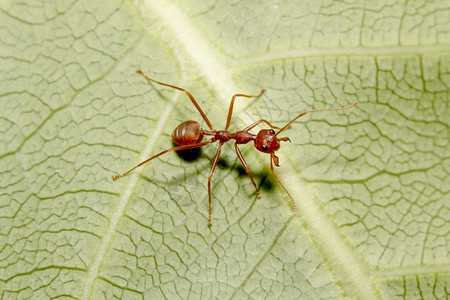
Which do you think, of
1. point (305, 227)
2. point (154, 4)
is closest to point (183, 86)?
point (154, 4)

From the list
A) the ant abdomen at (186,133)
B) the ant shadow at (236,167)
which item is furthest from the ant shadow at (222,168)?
the ant abdomen at (186,133)

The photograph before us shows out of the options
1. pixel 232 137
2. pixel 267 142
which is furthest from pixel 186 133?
pixel 267 142

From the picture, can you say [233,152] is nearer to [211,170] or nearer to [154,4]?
[211,170]

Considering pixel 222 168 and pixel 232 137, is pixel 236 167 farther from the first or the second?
pixel 232 137

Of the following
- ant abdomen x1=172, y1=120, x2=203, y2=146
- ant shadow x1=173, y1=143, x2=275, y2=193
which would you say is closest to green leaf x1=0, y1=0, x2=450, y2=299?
ant shadow x1=173, y1=143, x2=275, y2=193

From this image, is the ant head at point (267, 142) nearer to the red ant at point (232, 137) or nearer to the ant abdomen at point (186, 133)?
the red ant at point (232, 137)

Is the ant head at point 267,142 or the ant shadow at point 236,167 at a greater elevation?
the ant head at point 267,142

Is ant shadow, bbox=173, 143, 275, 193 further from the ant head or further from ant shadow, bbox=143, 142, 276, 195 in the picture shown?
the ant head
